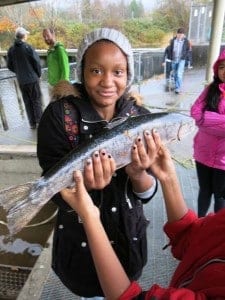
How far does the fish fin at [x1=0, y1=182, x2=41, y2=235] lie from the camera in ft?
4.29

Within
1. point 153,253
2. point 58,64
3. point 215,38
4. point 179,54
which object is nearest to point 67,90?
point 153,253

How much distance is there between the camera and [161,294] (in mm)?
989

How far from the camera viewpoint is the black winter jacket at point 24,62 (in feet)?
22.2

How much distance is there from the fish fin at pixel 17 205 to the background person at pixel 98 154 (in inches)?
7.7

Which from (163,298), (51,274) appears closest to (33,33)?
(51,274)

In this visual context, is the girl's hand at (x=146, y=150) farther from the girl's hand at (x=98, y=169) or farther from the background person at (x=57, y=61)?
the background person at (x=57, y=61)

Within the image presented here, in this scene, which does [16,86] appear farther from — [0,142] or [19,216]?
[19,216]

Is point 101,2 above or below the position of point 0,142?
above

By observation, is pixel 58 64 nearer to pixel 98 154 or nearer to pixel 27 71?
pixel 27 71

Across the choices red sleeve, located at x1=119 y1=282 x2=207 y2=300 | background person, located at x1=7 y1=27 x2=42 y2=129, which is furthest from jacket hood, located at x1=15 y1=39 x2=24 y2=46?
red sleeve, located at x1=119 y1=282 x2=207 y2=300

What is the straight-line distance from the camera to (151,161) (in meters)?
1.39

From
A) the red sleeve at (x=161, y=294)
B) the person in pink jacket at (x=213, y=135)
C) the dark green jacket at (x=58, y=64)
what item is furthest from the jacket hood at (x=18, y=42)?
the red sleeve at (x=161, y=294)

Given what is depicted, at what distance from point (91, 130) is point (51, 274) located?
1.80 metres

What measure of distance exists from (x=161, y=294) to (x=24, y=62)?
21.7 ft
